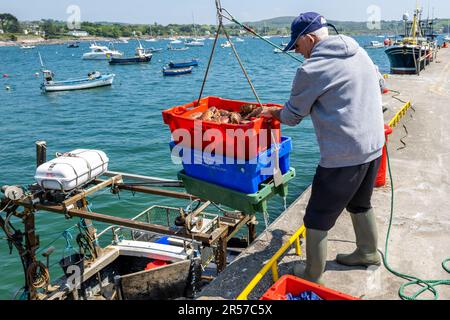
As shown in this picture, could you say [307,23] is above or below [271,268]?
above

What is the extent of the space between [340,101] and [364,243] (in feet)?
6.04

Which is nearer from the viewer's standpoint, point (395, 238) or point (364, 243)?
point (364, 243)

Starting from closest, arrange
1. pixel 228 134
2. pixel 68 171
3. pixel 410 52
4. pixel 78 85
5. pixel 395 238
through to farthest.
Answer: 1. pixel 228 134
2. pixel 68 171
3. pixel 395 238
4. pixel 410 52
5. pixel 78 85

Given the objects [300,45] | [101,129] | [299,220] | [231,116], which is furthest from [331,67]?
[101,129]

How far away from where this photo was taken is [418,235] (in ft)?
18.1

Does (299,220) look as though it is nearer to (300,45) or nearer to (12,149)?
(300,45)

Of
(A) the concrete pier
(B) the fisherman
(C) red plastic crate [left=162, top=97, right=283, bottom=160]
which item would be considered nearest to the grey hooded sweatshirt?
(B) the fisherman

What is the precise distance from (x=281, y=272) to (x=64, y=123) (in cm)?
2757

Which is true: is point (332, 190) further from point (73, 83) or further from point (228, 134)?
point (73, 83)

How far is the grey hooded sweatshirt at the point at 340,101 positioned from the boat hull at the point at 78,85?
138 ft

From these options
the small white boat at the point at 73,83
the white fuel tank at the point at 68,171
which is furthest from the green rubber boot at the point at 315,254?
→ the small white boat at the point at 73,83

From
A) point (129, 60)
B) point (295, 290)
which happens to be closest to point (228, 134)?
point (295, 290)

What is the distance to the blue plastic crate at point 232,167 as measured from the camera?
13.8 feet

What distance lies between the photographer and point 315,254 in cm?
402
